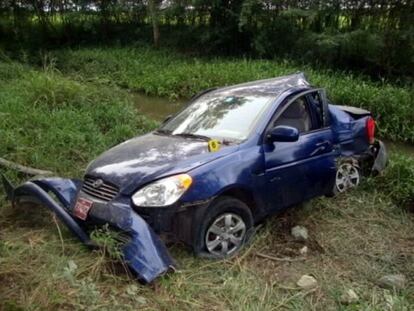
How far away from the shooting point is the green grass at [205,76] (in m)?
9.30

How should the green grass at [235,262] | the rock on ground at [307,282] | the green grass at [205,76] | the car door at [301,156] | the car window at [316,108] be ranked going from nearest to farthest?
the green grass at [235,262]
the rock on ground at [307,282]
the car door at [301,156]
the car window at [316,108]
the green grass at [205,76]

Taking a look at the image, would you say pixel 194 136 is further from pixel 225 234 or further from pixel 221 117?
pixel 225 234

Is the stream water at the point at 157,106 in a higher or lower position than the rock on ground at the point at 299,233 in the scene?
lower

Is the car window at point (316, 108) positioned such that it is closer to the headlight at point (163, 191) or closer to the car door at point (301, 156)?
the car door at point (301, 156)

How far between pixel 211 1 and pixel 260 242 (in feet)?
43.2

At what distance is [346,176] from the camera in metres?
5.75

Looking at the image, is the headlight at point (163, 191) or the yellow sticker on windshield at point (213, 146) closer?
the headlight at point (163, 191)

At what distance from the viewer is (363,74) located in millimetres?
12273

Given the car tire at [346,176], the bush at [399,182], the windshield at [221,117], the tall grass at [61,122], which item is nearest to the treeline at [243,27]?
the bush at [399,182]

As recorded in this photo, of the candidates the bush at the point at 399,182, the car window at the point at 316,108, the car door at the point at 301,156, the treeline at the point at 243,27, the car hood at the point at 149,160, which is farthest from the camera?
the treeline at the point at 243,27

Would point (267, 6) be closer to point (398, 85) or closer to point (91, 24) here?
point (398, 85)

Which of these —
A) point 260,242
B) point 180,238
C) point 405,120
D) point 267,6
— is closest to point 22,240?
point 180,238

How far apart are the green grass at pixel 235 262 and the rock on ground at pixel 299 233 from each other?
0.07 meters

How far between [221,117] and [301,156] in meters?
0.90
